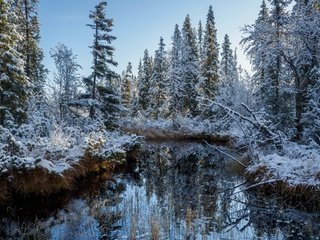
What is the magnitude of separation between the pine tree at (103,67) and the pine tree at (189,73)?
1547 cm

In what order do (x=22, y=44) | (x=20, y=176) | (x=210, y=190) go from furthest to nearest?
(x=22, y=44)
(x=210, y=190)
(x=20, y=176)

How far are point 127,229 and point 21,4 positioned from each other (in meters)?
22.8

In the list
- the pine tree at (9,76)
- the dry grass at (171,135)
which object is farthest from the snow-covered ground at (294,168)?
the dry grass at (171,135)

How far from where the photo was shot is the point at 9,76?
546 inches

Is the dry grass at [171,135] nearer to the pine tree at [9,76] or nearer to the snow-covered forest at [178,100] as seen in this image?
the snow-covered forest at [178,100]

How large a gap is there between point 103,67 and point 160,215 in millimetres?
14873

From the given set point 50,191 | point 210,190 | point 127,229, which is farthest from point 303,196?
point 50,191

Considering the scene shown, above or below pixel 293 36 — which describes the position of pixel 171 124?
below

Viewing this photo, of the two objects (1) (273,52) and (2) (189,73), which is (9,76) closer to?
(1) (273,52)

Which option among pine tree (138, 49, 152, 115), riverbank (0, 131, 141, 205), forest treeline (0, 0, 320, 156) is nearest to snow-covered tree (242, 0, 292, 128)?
forest treeline (0, 0, 320, 156)

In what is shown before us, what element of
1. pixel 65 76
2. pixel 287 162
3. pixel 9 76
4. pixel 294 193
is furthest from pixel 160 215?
pixel 65 76

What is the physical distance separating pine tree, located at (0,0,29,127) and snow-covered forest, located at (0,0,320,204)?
0.14 feet

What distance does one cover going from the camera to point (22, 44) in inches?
911

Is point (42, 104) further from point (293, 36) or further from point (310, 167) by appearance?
point (310, 167)
